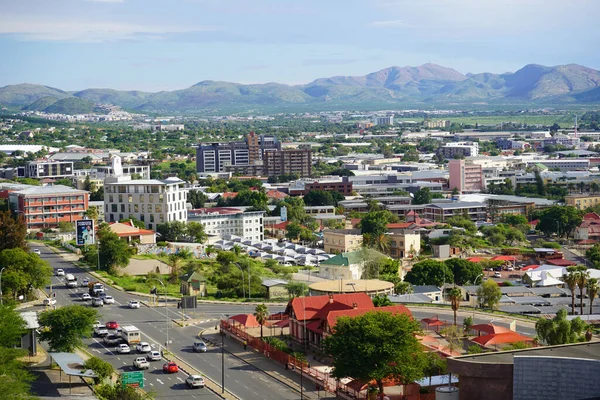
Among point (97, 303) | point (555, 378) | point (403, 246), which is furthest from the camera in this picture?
point (403, 246)

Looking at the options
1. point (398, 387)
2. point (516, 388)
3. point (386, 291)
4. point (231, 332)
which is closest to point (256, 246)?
point (386, 291)

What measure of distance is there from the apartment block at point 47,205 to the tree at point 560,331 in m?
54.2

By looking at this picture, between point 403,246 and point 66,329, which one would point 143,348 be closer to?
point 66,329

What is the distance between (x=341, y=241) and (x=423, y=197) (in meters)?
37.7

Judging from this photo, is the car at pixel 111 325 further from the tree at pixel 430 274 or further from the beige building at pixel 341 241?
the beige building at pixel 341 241

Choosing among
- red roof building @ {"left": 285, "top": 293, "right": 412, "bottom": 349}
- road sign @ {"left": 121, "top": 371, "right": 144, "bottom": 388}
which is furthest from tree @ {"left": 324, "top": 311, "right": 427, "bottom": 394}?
road sign @ {"left": 121, "top": 371, "right": 144, "bottom": 388}

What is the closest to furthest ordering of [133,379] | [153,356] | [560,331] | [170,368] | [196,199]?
[133,379]
[170,368]
[560,331]
[153,356]
[196,199]

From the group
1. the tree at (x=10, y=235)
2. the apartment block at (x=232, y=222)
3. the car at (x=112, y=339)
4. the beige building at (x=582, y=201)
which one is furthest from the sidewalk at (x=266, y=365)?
the beige building at (x=582, y=201)

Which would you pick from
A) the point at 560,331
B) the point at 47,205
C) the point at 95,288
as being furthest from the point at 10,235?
the point at 560,331

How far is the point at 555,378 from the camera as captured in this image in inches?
1272

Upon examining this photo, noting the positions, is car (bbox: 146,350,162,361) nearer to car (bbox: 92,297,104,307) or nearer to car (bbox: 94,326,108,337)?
car (bbox: 94,326,108,337)

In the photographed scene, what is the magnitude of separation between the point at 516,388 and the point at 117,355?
724 inches

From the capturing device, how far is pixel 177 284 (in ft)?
209

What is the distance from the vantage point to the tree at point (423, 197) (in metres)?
120
